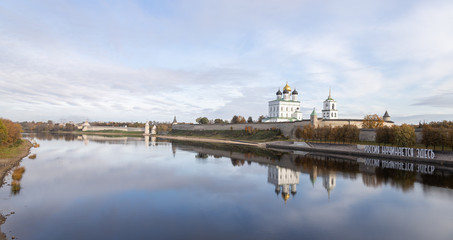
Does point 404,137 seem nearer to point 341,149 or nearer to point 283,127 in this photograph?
point 341,149

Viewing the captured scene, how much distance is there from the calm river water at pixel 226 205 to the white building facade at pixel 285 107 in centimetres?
3673

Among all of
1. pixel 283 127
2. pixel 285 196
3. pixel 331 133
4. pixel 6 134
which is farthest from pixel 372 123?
pixel 6 134

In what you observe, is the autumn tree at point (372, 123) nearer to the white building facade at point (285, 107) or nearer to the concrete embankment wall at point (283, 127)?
the concrete embankment wall at point (283, 127)

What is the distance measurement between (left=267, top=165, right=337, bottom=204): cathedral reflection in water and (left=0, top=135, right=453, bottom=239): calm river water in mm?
52

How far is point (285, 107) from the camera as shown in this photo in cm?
5516

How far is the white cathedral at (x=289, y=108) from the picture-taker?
5356 cm

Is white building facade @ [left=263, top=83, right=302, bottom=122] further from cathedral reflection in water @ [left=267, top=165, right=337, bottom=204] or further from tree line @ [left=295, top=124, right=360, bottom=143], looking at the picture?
cathedral reflection in water @ [left=267, top=165, right=337, bottom=204]

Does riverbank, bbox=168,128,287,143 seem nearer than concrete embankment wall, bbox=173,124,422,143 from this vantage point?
No

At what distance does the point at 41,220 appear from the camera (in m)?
8.55

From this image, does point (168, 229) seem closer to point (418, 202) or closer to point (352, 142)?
point (418, 202)

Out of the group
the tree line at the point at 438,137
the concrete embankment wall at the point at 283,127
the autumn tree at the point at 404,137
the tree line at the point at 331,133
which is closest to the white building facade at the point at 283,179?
the autumn tree at the point at 404,137

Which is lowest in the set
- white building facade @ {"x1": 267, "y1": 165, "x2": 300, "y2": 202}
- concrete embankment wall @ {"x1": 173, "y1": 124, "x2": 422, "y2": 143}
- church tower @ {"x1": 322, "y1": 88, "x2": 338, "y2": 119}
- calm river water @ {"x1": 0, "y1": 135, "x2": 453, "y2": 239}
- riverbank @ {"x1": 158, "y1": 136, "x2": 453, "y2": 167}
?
calm river water @ {"x1": 0, "y1": 135, "x2": 453, "y2": 239}

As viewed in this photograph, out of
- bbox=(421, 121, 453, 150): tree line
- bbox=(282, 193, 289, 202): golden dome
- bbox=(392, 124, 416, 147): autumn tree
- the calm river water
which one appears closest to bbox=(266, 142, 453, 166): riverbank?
bbox=(421, 121, 453, 150): tree line

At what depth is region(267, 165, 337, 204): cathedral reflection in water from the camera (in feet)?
43.7
